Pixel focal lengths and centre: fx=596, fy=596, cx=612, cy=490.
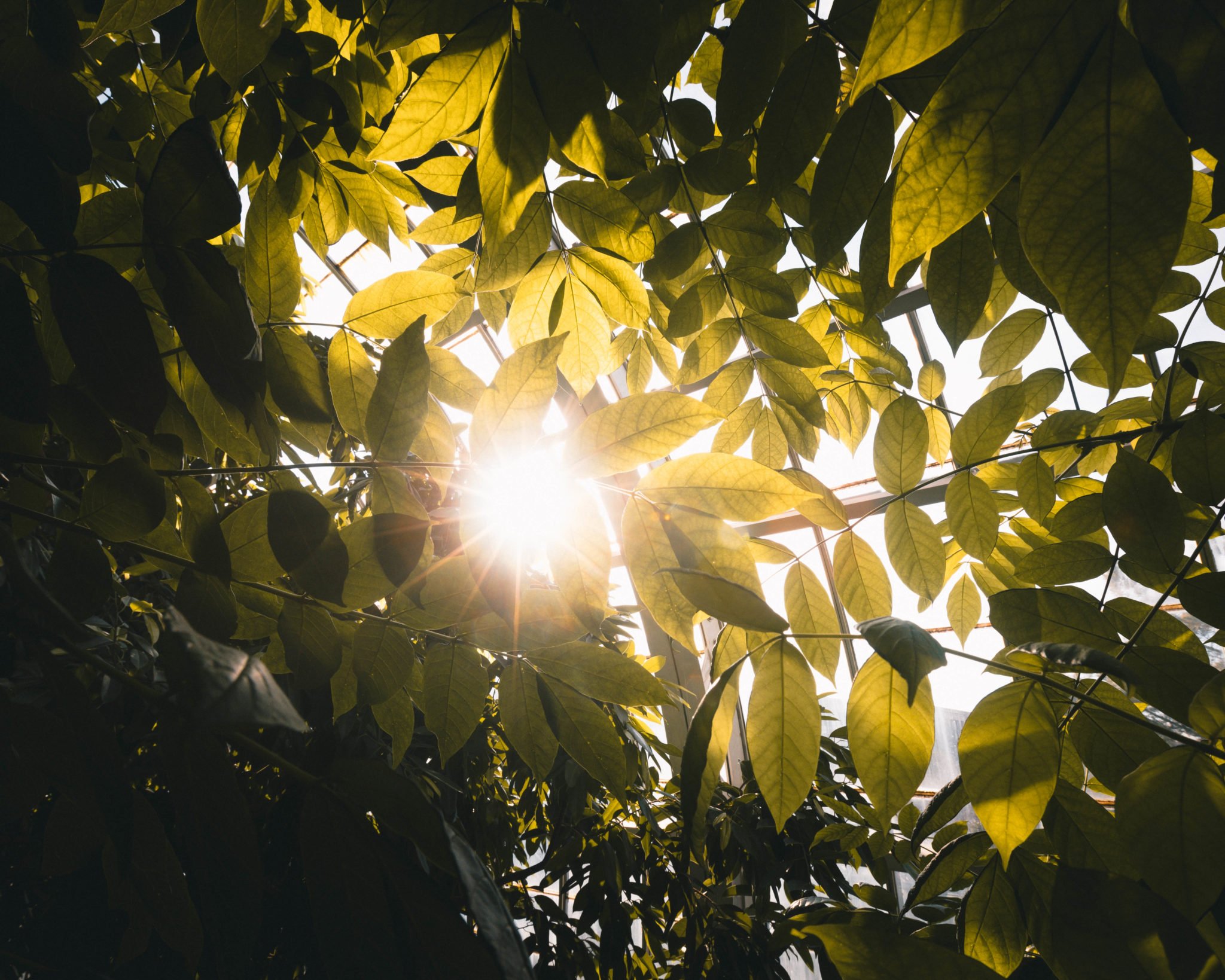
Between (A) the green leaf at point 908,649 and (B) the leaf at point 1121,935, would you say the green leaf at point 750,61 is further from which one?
(B) the leaf at point 1121,935

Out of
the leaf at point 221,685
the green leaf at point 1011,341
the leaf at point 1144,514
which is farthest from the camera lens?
the green leaf at point 1011,341

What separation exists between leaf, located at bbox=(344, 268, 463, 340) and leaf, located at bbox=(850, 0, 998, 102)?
54 cm

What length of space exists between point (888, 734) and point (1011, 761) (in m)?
0.10

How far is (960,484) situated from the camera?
0.88m

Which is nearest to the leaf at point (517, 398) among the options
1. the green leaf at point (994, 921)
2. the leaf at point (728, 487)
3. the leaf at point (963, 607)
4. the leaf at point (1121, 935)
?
the leaf at point (728, 487)

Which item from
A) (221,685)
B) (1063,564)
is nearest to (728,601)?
(221,685)

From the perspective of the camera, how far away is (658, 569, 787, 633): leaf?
467 mm

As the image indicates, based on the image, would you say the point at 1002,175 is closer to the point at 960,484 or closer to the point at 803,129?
the point at 803,129

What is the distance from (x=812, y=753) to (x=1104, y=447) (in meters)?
0.94

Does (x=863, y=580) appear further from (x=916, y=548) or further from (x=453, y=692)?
(x=453, y=692)

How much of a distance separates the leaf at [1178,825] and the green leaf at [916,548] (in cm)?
40

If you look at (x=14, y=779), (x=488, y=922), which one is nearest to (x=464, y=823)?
(x=14, y=779)

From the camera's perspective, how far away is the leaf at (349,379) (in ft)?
2.34

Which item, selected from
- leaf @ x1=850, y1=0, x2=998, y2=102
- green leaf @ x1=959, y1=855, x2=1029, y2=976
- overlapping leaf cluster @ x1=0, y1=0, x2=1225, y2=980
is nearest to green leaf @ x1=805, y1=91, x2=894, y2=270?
overlapping leaf cluster @ x1=0, y1=0, x2=1225, y2=980
